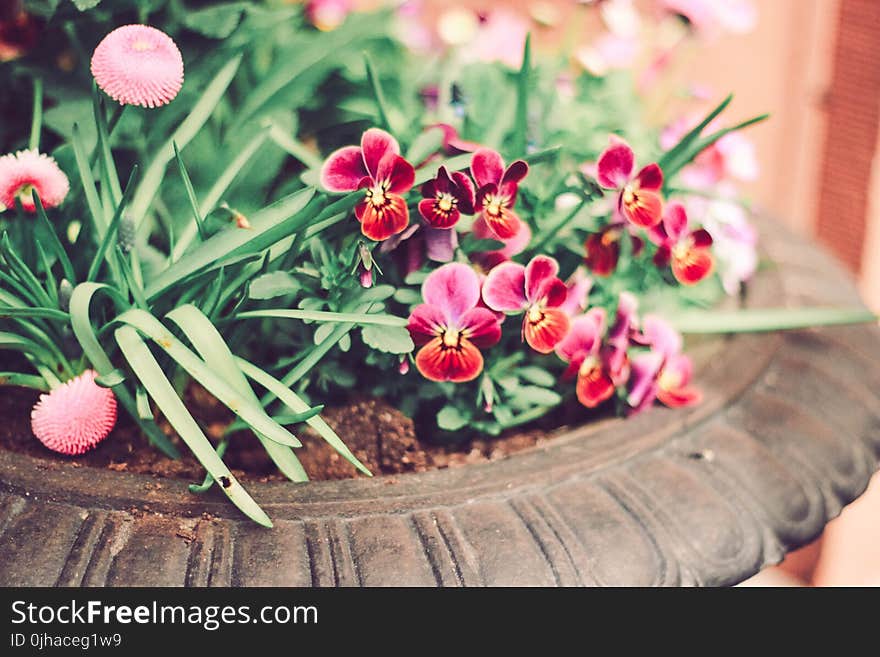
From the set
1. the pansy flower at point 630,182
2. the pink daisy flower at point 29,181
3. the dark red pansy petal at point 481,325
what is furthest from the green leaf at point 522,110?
the pink daisy flower at point 29,181

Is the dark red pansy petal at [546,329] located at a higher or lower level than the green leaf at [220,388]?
higher

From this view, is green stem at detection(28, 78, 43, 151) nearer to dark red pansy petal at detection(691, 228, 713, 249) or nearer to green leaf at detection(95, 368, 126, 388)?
green leaf at detection(95, 368, 126, 388)

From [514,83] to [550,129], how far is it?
10 centimetres

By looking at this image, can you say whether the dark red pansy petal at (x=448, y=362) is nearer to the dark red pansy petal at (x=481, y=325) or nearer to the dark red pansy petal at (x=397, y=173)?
the dark red pansy petal at (x=481, y=325)

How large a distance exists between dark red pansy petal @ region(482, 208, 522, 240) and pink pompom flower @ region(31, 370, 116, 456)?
36 centimetres

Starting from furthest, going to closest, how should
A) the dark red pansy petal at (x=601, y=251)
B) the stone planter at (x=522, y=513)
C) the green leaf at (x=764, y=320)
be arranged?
the green leaf at (x=764, y=320) → the dark red pansy petal at (x=601, y=251) → the stone planter at (x=522, y=513)

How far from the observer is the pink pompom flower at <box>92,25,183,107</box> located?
0.66 metres

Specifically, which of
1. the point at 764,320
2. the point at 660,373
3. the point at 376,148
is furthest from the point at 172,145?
the point at 764,320

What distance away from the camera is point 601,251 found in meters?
0.83

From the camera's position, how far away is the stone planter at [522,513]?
611mm

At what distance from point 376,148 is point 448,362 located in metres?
0.19

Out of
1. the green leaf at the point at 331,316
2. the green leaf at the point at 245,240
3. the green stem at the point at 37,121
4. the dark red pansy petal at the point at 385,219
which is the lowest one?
the green leaf at the point at 331,316

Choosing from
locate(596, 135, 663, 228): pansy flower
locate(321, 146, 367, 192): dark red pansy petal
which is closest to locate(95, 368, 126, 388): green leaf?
locate(321, 146, 367, 192): dark red pansy petal

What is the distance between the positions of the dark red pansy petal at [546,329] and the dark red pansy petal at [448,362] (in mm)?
50
